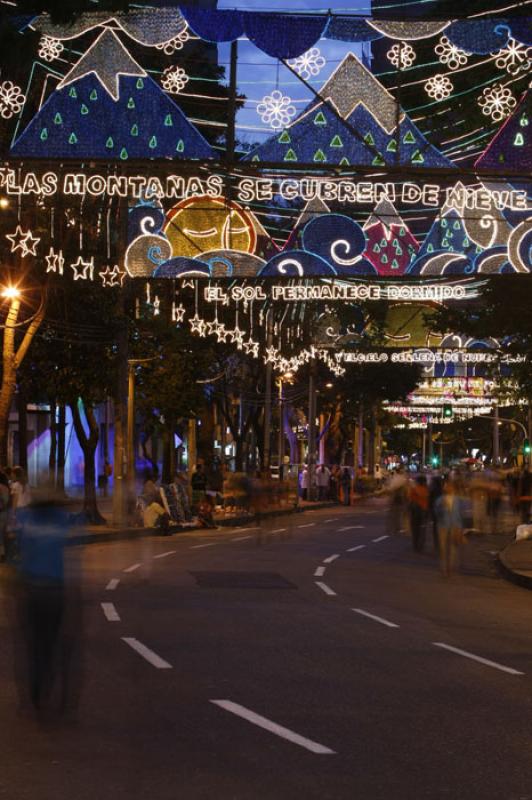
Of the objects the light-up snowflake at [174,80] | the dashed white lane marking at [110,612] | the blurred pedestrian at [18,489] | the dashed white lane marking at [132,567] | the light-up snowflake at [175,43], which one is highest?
the light-up snowflake at [175,43]

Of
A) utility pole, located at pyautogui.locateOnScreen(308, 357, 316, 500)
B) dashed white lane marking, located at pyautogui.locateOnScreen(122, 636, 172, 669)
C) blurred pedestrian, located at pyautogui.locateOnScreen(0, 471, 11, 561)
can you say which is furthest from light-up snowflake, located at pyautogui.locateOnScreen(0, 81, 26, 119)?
utility pole, located at pyautogui.locateOnScreen(308, 357, 316, 500)

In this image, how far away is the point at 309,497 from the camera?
78.5 metres

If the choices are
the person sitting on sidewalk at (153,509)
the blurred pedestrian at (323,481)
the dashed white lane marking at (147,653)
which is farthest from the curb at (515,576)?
the blurred pedestrian at (323,481)

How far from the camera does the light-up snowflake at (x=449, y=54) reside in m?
21.2

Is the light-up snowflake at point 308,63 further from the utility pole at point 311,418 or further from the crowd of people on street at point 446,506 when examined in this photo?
the utility pole at point 311,418

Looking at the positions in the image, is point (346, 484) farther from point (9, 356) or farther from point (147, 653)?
point (147, 653)

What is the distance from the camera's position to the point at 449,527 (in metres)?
27.5

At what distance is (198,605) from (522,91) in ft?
32.2

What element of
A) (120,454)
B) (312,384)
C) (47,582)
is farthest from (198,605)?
(312,384)

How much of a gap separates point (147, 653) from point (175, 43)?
35.3 ft

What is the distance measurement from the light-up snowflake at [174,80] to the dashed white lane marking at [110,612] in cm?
810

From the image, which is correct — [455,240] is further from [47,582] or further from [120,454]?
[120,454]

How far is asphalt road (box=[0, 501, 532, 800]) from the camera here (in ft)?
28.3

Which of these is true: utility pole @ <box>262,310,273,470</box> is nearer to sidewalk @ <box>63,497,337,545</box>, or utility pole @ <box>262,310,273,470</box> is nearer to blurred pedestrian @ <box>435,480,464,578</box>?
sidewalk @ <box>63,497,337,545</box>
